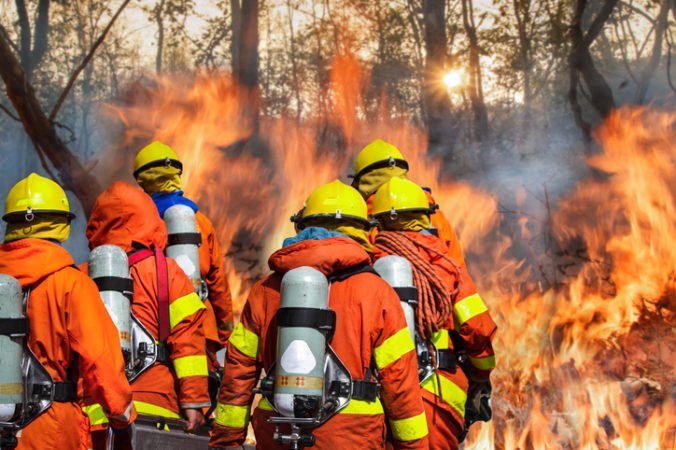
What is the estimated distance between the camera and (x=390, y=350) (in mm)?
3793

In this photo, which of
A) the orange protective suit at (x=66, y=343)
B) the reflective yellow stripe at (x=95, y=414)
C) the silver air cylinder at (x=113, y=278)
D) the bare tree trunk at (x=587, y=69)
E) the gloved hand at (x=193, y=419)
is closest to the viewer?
the orange protective suit at (x=66, y=343)

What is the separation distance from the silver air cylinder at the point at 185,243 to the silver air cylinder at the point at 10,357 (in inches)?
86.4

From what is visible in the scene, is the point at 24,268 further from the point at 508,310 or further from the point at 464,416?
the point at 508,310

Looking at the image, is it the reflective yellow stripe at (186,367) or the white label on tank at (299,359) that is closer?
the white label on tank at (299,359)

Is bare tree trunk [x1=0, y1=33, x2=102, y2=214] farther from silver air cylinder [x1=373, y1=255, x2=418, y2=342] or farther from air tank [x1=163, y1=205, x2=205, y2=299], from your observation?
silver air cylinder [x1=373, y1=255, x2=418, y2=342]

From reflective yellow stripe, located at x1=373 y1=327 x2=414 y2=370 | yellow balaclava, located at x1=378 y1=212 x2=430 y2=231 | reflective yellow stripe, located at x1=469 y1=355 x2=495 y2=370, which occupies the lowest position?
reflective yellow stripe, located at x1=469 y1=355 x2=495 y2=370

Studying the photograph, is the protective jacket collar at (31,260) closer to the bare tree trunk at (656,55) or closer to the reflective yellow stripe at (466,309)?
the reflective yellow stripe at (466,309)

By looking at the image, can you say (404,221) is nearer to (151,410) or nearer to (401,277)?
(401,277)

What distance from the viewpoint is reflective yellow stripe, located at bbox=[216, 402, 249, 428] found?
13.1ft

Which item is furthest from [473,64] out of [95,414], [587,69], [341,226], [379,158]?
[95,414]

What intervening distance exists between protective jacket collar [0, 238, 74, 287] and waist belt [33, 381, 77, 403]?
16.8 inches

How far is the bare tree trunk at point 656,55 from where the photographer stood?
880 cm

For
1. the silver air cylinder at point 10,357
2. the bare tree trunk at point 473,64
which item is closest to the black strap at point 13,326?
the silver air cylinder at point 10,357

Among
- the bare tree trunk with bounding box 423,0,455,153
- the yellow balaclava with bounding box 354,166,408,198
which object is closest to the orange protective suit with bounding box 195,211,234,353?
the yellow balaclava with bounding box 354,166,408,198
